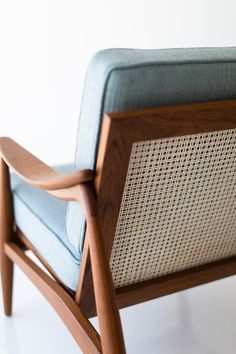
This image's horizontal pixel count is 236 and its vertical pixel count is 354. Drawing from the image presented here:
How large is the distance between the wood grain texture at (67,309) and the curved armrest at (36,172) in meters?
0.34

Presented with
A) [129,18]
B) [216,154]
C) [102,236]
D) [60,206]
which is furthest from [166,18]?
[102,236]

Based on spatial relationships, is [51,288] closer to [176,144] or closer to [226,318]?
[176,144]

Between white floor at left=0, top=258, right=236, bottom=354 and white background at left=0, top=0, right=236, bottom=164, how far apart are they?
1.37 m

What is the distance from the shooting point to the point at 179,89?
1245 mm

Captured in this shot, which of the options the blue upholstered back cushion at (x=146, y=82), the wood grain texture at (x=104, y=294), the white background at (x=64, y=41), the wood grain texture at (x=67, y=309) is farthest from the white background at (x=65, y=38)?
the wood grain texture at (x=104, y=294)

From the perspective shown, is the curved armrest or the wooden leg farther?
the wooden leg

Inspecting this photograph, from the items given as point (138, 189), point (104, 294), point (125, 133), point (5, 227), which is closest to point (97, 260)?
point (104, 294)

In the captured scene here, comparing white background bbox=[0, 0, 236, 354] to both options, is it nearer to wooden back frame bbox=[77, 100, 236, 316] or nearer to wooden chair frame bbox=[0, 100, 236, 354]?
wooden chair frame bbox=[0, 100, 236, 354]

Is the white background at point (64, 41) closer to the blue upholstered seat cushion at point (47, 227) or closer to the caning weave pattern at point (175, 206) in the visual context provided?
the blue upholstered seat cushion at point (47, 227)

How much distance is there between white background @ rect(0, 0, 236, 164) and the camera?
10.6 feet

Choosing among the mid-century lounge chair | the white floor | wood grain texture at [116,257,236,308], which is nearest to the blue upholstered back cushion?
the mid-century lounge chair

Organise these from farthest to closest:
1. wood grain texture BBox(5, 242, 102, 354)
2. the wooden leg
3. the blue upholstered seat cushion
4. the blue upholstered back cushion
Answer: the wooden leg, the blue upholstered seat cushion, wood grain texture BBox(5, 242, 102, 354), the blue upholstered back cushion

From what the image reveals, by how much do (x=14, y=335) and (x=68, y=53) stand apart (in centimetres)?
188

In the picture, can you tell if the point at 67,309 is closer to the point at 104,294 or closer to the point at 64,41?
the point at 104,294
